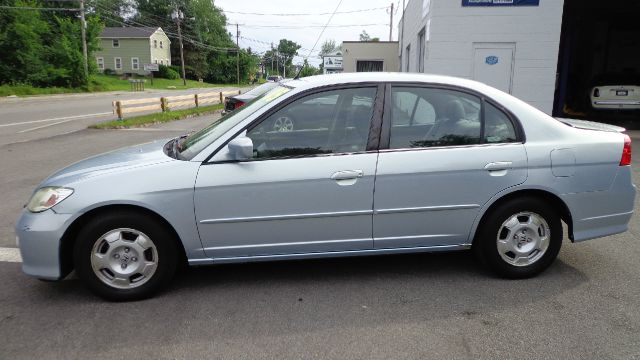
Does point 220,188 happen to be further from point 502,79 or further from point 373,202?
point 502,79

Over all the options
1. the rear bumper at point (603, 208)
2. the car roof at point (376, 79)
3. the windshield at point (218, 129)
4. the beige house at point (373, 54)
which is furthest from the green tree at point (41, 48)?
the rear bumper at point (603, 208)

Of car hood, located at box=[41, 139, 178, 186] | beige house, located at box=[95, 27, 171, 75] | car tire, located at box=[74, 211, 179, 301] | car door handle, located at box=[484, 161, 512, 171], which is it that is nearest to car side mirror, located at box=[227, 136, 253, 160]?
car hood, located at box=[41, 139, 178, 186]

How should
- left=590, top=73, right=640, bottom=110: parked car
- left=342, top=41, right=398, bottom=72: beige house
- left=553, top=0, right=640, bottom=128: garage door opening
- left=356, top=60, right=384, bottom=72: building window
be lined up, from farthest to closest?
left=356, top=60, right=384, bottom=72: building window → left=342, top=41, right=398, bottom=72: beige house → left=553, top=0, right=640, bottom=128: garage door opening → left=590, top=73, right=640, bottom=110: parked car

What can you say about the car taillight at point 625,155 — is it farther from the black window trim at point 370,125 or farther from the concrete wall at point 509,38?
the concrete wall at point 509,38

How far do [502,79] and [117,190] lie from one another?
1271 centimetres

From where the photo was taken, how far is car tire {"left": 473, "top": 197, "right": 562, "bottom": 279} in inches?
157

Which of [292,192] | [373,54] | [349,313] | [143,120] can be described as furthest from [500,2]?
[373,54]

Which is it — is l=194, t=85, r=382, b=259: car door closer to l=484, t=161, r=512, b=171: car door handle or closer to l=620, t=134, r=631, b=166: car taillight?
l=484, t=161, r=512, b=171: car door handle

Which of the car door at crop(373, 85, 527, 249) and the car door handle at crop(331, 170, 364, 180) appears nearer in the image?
the car door handle at crop(331, 170, 364, 180)

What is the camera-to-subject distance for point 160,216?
3.66 meters

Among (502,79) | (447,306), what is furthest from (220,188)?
(502,79)

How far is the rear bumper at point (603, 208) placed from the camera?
405 cm

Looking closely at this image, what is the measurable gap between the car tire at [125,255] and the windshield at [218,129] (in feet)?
2.04

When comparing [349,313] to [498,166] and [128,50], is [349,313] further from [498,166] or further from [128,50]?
[128,50]
